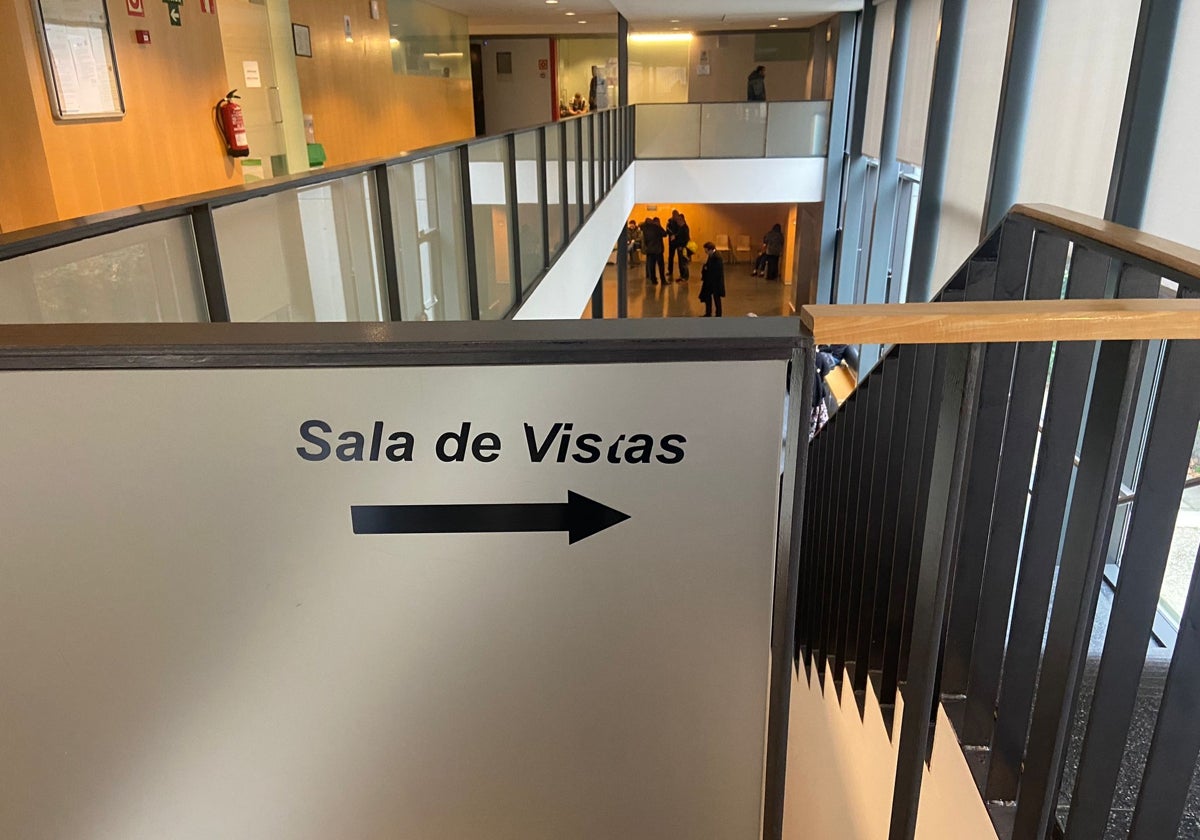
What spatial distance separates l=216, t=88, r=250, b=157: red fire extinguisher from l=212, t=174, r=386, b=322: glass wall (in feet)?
10.5

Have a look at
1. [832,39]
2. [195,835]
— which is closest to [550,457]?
[195,835]

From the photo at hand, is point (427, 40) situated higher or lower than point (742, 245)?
higher

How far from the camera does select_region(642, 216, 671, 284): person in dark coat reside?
56.0 feet

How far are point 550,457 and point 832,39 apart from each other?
1514cm

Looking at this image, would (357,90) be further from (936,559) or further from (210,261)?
(936,559)

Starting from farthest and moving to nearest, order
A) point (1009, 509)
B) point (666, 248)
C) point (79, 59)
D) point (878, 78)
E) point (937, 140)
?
1. point (666, 248)
2. point (878, 78)
3. point (937, 140)
4. point (79, 59)
5. point (1009, 509)

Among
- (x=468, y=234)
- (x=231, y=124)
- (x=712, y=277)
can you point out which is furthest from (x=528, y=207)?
(x=712, y=277)

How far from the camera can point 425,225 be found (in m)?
3.89

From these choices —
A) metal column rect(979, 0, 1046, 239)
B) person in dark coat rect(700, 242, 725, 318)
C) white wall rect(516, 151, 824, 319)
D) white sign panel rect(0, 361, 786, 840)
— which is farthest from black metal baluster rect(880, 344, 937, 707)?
person in dark coat rect(700, 242, 725, 318)

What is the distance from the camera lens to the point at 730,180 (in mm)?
13195

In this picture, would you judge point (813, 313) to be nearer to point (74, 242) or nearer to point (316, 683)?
point (316, 683)

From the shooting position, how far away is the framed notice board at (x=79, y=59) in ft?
13.0

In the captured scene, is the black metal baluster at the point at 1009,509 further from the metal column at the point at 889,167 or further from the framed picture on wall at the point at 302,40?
the metal column at the point at 889,167

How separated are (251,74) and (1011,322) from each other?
24.5 feet
